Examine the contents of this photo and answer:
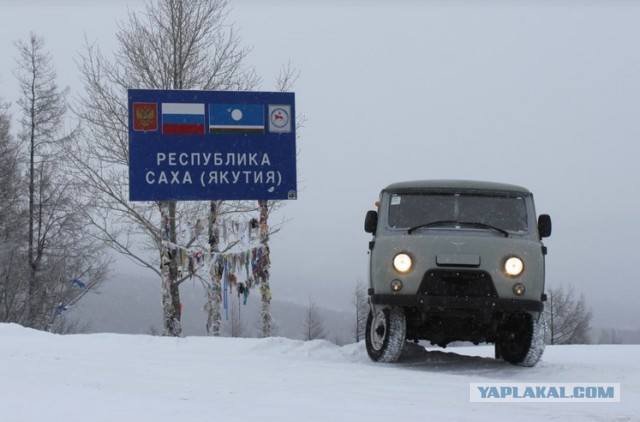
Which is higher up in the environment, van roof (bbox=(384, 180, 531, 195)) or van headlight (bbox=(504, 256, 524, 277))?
van roof (bbox=(384, 180, 531, 195))

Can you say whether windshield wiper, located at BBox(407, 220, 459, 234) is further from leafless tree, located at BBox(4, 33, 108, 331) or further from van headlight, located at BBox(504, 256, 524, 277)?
leafless tree, located at BBox(4, 33, 108, 331)

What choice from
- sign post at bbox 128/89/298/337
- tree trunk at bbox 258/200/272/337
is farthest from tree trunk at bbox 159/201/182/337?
sign post at bbox 128/89/298/337

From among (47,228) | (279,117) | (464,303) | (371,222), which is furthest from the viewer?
(47,228)

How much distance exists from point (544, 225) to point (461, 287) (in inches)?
73.3

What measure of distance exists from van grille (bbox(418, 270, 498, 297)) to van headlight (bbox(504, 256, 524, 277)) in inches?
10.4

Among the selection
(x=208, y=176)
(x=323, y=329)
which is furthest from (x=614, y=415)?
(x=323, y=329)

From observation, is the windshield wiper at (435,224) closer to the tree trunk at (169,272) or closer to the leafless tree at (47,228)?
the tree trunk at (169,272)

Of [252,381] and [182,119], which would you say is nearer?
[252,381]

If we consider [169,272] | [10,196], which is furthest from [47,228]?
[169,272]

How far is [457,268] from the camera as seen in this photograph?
365 inches

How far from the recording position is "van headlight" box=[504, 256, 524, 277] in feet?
30.8

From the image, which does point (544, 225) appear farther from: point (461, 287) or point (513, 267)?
point (461, 287)

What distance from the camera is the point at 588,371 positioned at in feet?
31.1

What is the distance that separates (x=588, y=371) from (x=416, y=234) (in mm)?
2667
